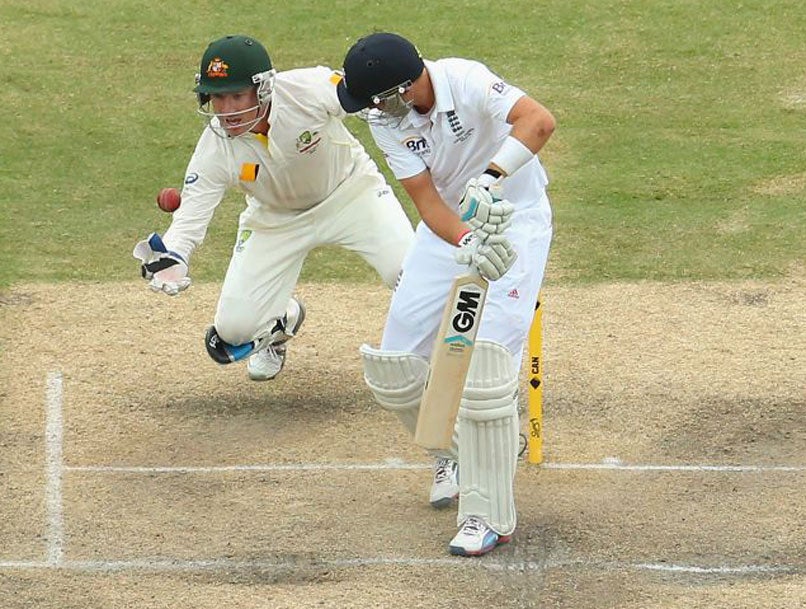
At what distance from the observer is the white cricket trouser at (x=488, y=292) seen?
257 inches

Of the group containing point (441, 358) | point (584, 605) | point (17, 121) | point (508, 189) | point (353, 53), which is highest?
point (353, 53)

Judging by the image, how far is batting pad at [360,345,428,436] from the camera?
22.1 feet

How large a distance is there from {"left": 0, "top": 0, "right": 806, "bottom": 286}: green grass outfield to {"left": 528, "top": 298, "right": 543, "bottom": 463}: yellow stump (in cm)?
262

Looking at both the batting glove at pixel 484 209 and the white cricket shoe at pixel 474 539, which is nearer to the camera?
the batting glove at pixel 484 209

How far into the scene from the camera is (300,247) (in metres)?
8.38

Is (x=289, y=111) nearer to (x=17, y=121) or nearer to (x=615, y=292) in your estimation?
(x=615, y=292)

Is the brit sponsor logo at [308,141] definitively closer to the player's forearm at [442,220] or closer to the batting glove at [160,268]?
the batting glove at [160,268]

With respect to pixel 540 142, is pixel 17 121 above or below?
below

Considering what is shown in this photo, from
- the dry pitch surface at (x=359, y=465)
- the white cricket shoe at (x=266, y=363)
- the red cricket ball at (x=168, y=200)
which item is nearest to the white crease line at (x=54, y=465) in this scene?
the dry pitch surface at (x=359, y=465)

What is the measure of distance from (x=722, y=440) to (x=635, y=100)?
5.72 m

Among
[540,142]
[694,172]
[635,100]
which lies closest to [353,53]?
[540,142]

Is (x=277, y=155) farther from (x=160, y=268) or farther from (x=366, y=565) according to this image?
(x=366, y=565)

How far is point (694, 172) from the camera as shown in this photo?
11.6 metres

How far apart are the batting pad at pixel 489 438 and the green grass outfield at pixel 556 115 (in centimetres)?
353
